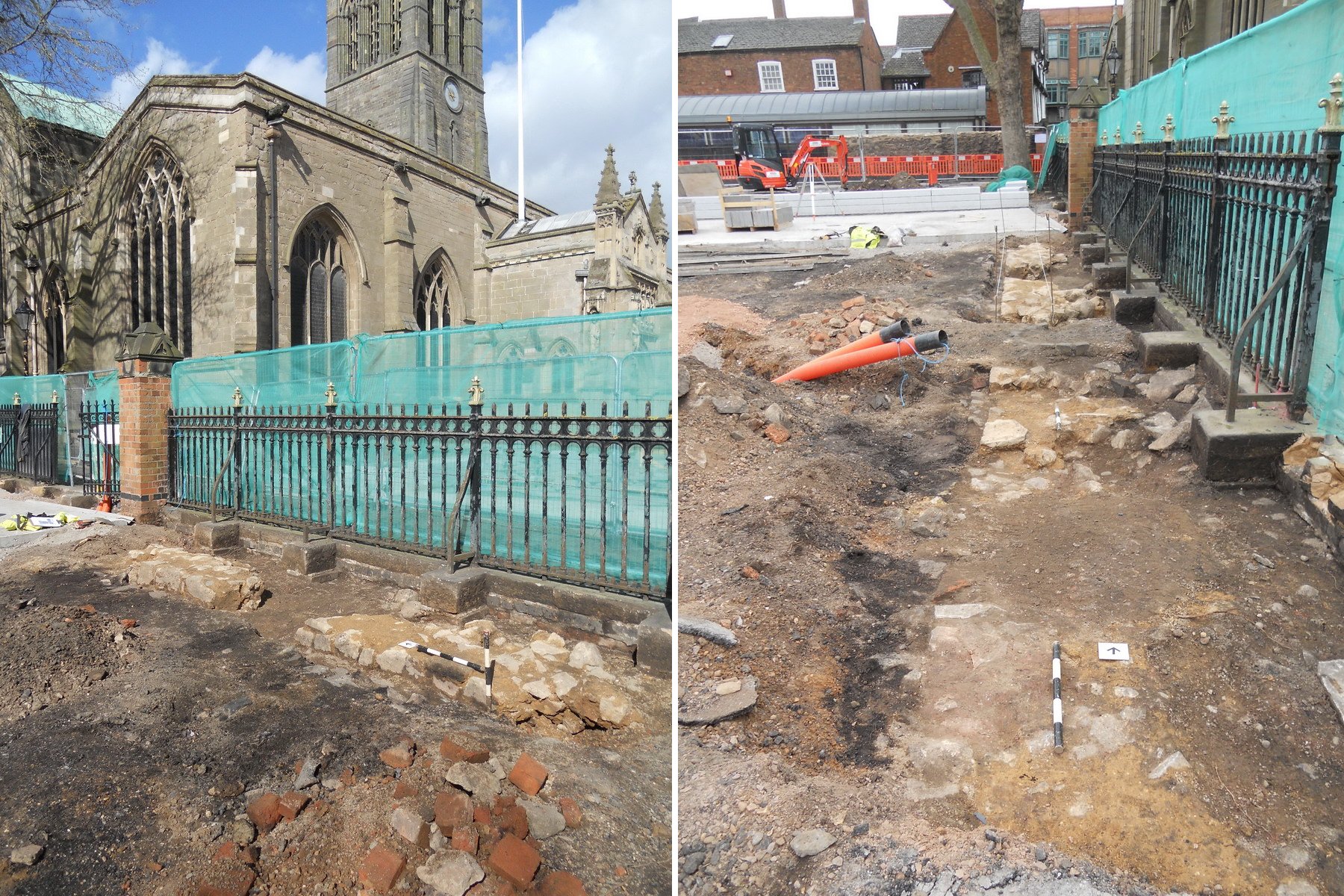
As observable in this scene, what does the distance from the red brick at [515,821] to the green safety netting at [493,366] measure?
3.10 metres

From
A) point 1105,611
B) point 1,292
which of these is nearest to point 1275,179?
point 1105,611

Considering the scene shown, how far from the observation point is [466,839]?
108 inches

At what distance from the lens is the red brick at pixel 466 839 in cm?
274

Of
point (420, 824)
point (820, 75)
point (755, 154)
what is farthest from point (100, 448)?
point (820, 75)

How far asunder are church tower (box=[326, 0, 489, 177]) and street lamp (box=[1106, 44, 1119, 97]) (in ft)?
87.8

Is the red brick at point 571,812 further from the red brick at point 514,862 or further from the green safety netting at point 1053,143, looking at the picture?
the green safety netting at point 1053,143

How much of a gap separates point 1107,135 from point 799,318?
717 centimetres

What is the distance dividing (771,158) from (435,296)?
35.9 feet

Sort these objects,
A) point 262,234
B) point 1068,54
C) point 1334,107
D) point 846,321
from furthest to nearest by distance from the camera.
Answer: point 1068,54
point 262,234
point 846,321
point 1334,107

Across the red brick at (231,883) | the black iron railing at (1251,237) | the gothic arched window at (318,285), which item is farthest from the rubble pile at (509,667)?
the gothic arched window at (318,285)

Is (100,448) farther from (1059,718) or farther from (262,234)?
(1059,718)

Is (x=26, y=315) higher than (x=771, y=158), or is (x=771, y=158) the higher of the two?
(x=771, y=158)

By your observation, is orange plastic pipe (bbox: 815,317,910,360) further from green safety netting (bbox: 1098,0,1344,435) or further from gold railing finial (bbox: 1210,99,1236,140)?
green safety netting (bbox: 1098,0,1344,435)

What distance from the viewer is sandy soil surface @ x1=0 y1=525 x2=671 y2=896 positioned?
279 centimetres
